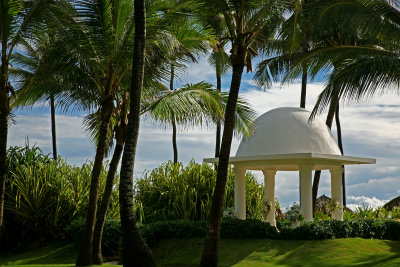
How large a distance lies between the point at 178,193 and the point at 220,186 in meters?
8.68

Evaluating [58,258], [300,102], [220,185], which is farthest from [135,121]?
[300,102]

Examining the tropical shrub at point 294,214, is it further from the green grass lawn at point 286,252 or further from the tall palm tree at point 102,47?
the tall palm tree at point 102,47

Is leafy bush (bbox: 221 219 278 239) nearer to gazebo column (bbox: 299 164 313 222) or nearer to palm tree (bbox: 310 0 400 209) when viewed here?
gazebo column (bbox: 299 164 313 222)

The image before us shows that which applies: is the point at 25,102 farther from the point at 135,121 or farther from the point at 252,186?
the point at 252,186

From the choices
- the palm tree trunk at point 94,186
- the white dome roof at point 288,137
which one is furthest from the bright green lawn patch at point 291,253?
the white dome roof at point 288,137

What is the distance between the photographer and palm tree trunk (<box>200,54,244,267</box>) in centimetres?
1191

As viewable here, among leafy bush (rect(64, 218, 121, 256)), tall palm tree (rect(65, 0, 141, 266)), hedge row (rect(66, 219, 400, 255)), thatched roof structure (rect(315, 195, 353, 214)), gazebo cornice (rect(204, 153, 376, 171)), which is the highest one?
tall palm tree (rect(65, 0, 141, 266))

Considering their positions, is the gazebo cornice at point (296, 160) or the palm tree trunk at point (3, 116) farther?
the gazebo cornice at point (296, 160)

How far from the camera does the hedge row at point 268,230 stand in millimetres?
14672

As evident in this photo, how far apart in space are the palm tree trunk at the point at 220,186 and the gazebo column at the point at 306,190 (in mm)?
4250

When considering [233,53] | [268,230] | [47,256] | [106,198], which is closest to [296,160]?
[268,230]

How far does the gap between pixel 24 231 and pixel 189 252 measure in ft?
28.0

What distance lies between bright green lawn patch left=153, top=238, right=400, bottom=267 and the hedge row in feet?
0.93

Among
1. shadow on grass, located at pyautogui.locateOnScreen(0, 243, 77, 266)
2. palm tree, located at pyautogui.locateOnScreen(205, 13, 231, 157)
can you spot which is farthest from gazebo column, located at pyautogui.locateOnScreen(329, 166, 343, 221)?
shadow on grass, located at pyautogui.locateOnScreen(0, 243, 77, 266)
